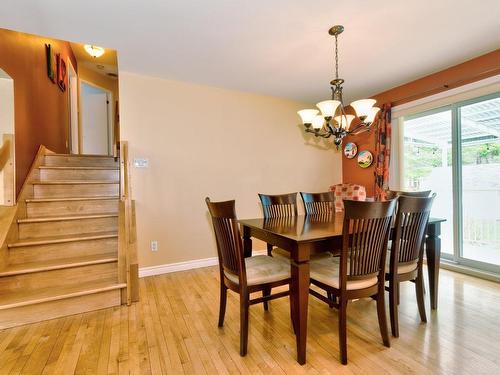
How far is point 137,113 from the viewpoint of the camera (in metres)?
3.16

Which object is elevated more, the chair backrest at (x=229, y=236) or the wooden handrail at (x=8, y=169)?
the wooden handrail at (x=8, y=169)

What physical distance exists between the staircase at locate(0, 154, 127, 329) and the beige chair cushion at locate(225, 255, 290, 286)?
1.28 meters

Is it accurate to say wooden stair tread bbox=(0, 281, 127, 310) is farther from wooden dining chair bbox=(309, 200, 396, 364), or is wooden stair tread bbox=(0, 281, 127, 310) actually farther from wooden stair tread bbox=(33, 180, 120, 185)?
wooden dining chair bbox=(309, 200, 396, 364)

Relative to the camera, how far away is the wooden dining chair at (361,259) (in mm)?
1515

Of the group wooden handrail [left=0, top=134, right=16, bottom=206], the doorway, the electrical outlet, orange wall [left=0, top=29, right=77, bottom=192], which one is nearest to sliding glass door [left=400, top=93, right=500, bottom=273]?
the electrical outlet

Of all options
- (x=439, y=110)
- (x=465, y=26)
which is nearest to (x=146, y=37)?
(x=465, y=26)

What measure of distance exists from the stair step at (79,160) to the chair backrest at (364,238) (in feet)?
11.4

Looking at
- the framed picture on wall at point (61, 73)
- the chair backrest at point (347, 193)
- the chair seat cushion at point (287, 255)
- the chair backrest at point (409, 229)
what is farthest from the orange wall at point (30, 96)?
the chair backrest at point (347, 193)

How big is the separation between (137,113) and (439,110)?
151 inches

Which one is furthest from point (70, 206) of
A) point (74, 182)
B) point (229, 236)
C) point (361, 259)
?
point (361, 259)

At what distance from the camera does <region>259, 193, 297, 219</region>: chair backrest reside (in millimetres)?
2631

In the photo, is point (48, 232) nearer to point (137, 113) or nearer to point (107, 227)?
point (107, 227)

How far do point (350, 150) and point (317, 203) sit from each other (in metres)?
1.98

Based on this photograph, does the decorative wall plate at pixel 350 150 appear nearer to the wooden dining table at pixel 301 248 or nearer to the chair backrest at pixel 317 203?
the chair backrest at pixel 317 203
